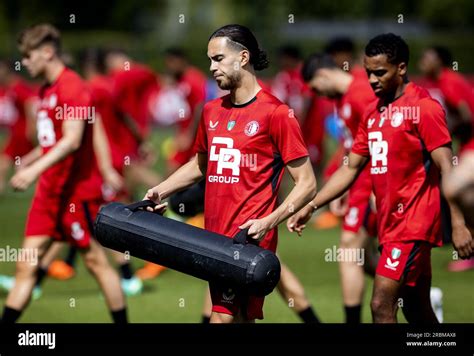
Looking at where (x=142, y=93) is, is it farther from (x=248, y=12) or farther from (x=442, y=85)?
(x=248, y=12)

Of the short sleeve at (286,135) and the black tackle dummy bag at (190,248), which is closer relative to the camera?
the black tackle dummy bag at (190,248)

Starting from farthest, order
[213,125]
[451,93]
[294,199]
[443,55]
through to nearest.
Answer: [443,55] < [451,93] < [213,125] < [294,199]

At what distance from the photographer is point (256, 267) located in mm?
6473

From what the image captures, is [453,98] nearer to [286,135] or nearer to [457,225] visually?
[457,225]

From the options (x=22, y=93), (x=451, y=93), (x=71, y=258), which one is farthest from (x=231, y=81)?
(x=22, y=93)

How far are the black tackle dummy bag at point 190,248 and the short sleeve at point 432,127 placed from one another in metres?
1.46

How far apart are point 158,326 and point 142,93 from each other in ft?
34.6

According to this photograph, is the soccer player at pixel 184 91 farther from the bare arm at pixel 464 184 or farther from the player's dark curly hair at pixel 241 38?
the bare arm at pixel 464 184

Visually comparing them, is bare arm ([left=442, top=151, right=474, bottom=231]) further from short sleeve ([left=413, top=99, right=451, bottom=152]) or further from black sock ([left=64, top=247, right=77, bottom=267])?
black sock ([left=64, top=247, right=77, bottom=267])

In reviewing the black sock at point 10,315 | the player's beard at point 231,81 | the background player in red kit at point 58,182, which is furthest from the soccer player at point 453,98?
the player's beard at point 231,81

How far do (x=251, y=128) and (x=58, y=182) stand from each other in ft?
9.92

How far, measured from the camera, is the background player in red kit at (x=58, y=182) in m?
9.23

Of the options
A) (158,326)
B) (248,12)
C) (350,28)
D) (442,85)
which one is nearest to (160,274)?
(442,85)

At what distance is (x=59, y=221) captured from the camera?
31.1 ft
